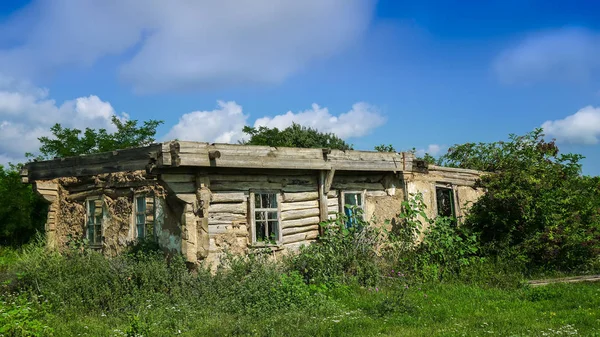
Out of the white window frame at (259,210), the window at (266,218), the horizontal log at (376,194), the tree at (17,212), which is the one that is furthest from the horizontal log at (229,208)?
the tree at (17,212)

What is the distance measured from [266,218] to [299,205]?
1.01 meters

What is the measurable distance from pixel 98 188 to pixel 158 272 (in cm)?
394

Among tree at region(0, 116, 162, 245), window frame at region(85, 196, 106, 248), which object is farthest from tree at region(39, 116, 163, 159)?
window frame at region(85, 196, 106, 248)

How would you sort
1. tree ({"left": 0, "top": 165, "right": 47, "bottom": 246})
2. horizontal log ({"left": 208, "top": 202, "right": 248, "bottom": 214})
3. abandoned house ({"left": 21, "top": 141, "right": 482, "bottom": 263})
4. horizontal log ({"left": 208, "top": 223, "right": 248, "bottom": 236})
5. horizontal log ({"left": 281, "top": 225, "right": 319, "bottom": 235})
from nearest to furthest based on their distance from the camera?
1. abandoned house ({"left": 21, "top": 141, "right": 482, "bottom": 263})
2. horizontal log ({"left": 208, "top": 223, "right": 248, "bottom": 236})
3. horizontal log ({"left": 208, "top": 202, "right": 248, "bottom": 214})
4. horizontal log ({"left": 281, "top": 225, "right": 319, "bottom": 235})
5. tree ({"left": 0, "top": 165, "right": 47, "bottom": 246})

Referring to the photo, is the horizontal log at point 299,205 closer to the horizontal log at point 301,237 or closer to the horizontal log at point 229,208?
the horizontal log at point 301,237

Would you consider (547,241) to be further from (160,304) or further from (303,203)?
(160,304)

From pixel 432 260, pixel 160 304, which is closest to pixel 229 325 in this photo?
pixel 160 304

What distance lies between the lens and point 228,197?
11680 millimetres

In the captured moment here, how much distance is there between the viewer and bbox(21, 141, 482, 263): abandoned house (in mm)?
11117

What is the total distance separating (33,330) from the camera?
7527 mm

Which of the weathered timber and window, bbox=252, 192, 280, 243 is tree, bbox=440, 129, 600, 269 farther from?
the weathered timber

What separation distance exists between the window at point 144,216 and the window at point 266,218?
2.27 metres

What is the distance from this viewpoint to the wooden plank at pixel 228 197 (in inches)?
452

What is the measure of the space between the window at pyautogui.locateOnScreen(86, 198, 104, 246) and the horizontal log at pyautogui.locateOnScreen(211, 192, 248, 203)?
129 inches
